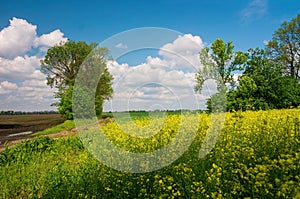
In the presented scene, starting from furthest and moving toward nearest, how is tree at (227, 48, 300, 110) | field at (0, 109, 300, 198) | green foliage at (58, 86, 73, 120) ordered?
green foliage at (58, 86, 73, 120)
tree at (227, 48, 300, 110)
field at (0, 109, 300, 198)

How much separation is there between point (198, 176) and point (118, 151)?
9.05 ft

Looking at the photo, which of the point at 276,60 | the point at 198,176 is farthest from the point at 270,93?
the point at 198,176

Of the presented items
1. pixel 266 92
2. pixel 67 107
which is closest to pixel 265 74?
pixel 266 92

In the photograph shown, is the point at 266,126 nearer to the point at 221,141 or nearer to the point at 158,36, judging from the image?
the point at 221,141

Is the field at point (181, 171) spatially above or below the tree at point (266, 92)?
below

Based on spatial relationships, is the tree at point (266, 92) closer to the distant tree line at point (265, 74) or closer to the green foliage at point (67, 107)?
the distant tree line at point (265, 74)

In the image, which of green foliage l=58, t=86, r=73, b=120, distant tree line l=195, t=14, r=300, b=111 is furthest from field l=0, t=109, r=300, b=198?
green foliage l=58, t=86, r=73, b=120

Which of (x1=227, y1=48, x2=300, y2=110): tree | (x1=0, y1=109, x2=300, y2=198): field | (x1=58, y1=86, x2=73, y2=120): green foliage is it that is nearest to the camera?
(x1=0, y1=109, x2=300, y2=198): field

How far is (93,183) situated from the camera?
5.71m

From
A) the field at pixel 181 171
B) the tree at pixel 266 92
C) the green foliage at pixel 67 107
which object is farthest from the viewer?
the green foliage at pixel 67 107

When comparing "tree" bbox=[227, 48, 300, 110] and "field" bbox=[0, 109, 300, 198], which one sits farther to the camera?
"tree" bbox=[227, 48, 300, 110]

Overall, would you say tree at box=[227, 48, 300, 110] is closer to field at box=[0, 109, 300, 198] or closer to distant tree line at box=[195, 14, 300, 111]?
distant tree line at box=[195, 14, 300, 111]

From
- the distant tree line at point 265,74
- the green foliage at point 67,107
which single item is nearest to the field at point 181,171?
the distant tree line at point 265,74

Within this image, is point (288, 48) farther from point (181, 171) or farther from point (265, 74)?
point (181, 171)
